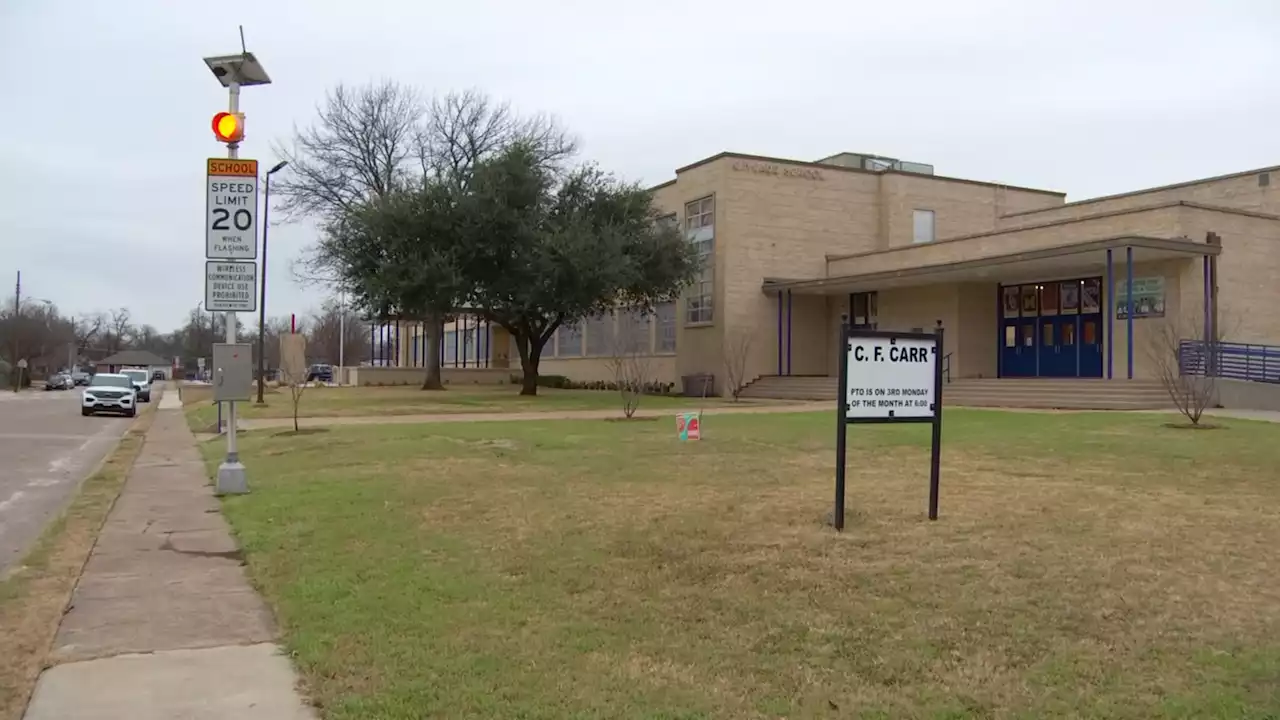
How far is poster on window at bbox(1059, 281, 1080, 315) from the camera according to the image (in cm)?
3169

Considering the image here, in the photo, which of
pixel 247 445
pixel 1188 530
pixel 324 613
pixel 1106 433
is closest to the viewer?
pixel 324 613

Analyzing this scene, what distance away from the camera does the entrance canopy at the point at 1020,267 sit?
26.6 metres

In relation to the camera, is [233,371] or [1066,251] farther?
[1066,251]

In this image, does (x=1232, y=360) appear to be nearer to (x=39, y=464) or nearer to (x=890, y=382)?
(x=890, y=382)

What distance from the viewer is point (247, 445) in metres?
18.8

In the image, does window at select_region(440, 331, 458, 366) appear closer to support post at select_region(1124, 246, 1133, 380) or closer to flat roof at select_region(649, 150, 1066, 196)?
flat roof at select_region(649, 150, 1066, 196)

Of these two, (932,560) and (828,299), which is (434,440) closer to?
(932,560)

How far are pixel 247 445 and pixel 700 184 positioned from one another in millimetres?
25336

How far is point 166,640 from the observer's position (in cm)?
555

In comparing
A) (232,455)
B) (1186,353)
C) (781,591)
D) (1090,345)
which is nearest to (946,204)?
(1090,345)

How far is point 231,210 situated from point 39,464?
27.2 ft

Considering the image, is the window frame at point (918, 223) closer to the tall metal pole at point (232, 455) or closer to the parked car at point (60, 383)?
the tall metal pole at point (232, 455)

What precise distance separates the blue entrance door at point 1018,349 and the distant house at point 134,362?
11613 centimetres

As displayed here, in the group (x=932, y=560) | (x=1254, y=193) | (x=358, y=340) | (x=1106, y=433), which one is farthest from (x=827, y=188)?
(x=358, y=340)
